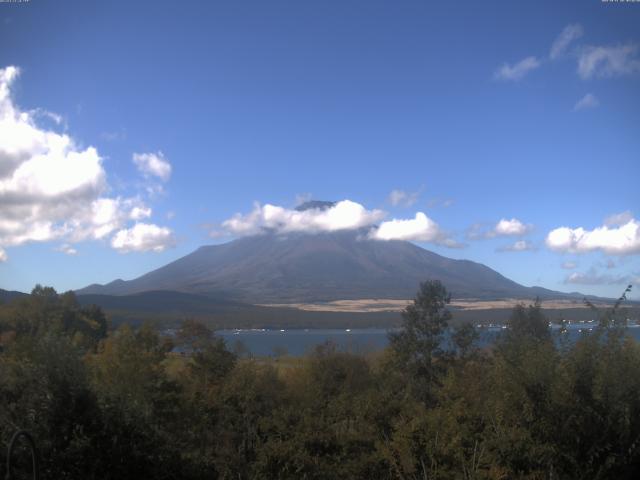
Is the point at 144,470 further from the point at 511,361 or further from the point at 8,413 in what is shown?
the point at 511,361

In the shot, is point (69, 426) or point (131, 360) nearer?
point (69, 426)

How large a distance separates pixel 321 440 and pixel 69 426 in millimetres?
5625

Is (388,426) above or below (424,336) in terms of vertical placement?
below

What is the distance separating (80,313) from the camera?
206 ft

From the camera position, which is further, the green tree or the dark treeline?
the green tree

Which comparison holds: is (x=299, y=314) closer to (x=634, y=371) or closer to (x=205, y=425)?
(x=205, y=425)

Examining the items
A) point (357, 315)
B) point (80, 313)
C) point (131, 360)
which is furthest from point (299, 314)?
point (131, 360)

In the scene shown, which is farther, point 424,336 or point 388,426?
point 424,336

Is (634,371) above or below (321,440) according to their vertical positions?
above

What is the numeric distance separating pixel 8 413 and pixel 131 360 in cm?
2141

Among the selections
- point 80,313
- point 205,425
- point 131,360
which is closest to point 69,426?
point 205,425

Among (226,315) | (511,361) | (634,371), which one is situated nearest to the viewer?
(634,371)

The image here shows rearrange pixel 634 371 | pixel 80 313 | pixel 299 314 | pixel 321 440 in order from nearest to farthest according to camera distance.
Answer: pixel 634 371
pixel 321 440
pixel 80 313
pixel 299 314

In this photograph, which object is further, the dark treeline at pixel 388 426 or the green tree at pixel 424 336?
the green tree at pixel 424 336
